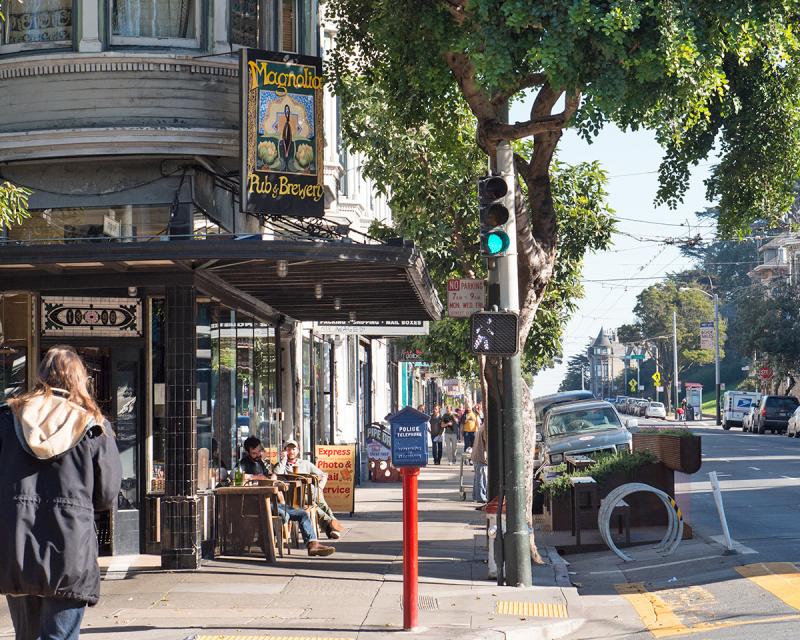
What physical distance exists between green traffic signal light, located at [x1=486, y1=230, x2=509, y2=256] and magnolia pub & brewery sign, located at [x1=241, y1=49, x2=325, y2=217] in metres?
3.64

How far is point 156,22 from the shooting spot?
15562 mm

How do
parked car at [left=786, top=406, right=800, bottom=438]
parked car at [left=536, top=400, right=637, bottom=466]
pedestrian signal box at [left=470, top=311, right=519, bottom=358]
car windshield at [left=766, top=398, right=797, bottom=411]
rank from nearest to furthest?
pedestrian signal box at [left=470, top=311, right=519, bottom=358]
parked car at [left=536, top=400, right=637, bottom=466]
parked car at [left=786, top=406, right=800, bottom=438]
car windshield at [left=766, top=398, right=797, bottom=411]

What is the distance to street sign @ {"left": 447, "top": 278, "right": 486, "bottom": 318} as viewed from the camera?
44.2 feet

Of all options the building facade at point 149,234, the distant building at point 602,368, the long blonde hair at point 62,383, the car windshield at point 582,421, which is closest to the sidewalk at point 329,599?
the building facade at point 149,234

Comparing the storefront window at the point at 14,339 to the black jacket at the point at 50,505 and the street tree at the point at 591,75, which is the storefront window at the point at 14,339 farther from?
the black jacket at the point at 50,505

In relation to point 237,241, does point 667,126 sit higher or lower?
higher

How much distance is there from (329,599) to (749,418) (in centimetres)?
6086

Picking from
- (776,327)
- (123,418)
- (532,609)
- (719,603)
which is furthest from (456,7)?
(776,327)

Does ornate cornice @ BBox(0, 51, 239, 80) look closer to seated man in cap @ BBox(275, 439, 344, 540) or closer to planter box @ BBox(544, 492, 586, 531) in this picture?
seated man in cap @ BBox(275, 439, 344, 540)

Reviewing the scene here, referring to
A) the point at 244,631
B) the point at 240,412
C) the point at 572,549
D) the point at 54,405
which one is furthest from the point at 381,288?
the point at 54,405

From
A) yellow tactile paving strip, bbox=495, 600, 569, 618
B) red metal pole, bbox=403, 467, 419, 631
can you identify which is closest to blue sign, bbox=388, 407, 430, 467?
red metal pole, bbox=403, 467, 419, 631

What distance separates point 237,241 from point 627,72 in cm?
409

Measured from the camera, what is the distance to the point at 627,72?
1205cm

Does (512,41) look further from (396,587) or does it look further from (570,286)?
(570,286)
